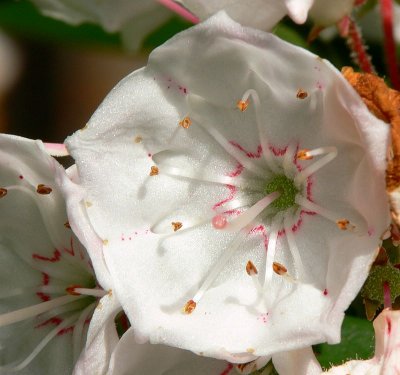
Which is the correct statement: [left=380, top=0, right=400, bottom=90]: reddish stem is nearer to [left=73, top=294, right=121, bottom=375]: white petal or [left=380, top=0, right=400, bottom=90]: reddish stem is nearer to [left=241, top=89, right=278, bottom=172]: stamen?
[left=241, top=89, right=278, bottom=172]: stamen

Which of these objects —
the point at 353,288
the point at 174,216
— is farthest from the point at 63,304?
the point at 353,288

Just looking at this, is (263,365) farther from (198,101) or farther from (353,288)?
(198,101)

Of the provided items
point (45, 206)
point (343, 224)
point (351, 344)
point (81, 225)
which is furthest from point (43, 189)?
point (351, 344)

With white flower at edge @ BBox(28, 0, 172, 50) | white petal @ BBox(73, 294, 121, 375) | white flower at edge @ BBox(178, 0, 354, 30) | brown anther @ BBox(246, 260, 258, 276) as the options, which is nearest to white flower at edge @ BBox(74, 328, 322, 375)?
white petal @ BBox(73, 294, 121, 375)

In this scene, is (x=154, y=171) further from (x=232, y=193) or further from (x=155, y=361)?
(x=155, y=361)

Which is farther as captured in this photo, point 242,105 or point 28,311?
point 28,311
